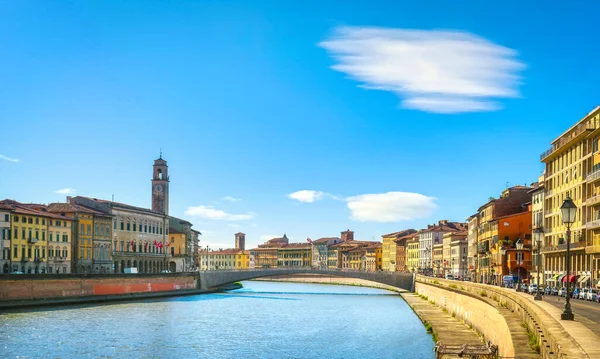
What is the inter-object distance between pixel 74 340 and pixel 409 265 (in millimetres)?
133811

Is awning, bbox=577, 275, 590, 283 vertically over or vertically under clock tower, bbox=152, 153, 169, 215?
under

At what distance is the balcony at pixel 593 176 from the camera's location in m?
54.3

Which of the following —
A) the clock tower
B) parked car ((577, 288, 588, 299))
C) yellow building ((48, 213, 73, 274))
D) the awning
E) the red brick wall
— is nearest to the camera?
parked car ((577, 288, 588, 299))

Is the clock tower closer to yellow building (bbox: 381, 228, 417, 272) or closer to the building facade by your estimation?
the building facade

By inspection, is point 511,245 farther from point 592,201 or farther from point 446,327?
point 446,327

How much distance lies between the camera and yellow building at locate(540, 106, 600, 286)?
182ft

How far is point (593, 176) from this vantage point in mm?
55406

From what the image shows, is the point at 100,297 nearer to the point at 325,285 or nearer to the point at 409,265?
the point at 325,285

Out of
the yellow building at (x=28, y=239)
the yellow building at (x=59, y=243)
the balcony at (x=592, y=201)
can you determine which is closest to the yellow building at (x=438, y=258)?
the yellow building at (x=59, y=243)

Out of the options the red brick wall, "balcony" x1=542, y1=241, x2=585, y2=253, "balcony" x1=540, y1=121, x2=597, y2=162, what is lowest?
the red brick wall

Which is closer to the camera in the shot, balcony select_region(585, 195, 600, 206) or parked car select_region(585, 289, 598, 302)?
parked car select_region(585, 289, 598, 302)

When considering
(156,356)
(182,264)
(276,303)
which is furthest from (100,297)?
(182,264)

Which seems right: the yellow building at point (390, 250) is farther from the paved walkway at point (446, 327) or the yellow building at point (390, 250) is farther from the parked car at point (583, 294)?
the parked car at point (583, 294)

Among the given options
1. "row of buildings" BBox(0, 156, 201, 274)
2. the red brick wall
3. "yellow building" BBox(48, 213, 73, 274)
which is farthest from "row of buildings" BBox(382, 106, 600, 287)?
"yellow building" BBox(48, 213, 73, 274)
